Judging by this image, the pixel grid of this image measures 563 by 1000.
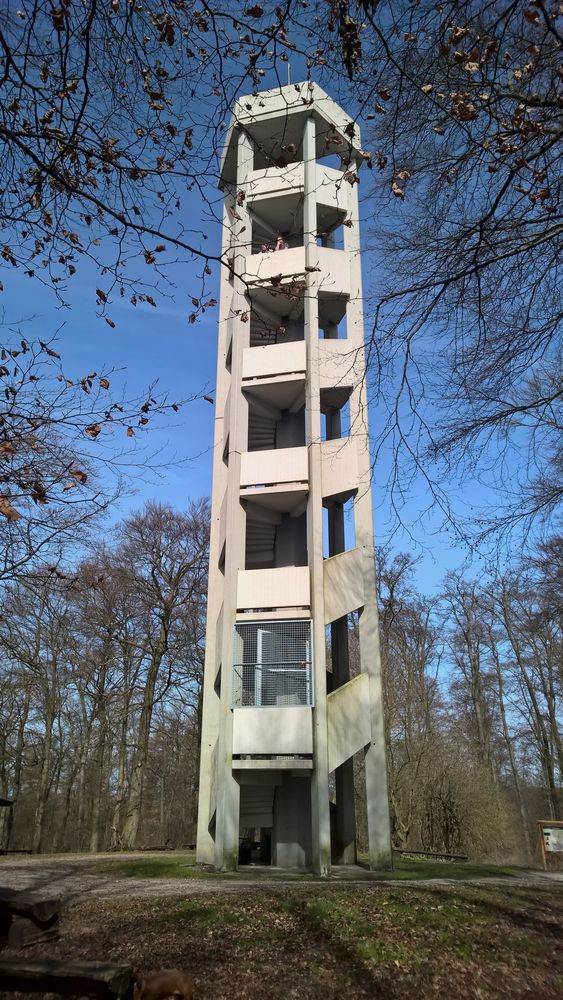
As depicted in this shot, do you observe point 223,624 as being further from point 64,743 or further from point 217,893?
point 64,743

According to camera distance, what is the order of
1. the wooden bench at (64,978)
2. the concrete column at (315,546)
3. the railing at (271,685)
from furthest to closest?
the railing at (271,685), the concrete column at (315,546), the wooden bench at (64,978)


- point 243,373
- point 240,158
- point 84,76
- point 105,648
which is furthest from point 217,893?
point 240,158

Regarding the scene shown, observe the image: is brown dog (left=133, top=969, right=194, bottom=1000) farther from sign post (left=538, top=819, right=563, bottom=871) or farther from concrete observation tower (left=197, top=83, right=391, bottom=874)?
sign post (left=538, top=819, right=563, bottom=871)

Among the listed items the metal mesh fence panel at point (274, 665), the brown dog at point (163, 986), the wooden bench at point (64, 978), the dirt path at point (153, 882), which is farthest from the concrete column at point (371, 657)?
the wooden bench at point (64, 978)

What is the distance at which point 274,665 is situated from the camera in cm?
1433

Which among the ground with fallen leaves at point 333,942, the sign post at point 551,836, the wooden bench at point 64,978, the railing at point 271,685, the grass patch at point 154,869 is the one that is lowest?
the ground with fallen leaves at point 333,942

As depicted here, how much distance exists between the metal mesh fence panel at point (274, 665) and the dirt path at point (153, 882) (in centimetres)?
330

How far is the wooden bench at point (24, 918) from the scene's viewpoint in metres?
5.94

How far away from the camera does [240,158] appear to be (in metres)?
18.0

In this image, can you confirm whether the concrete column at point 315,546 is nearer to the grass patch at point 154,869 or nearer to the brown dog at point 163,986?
the grass patch at point 154,869

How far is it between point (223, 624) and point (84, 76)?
12293 mm

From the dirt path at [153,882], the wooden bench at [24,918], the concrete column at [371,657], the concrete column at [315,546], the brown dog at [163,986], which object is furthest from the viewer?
the concrete column at [371,657]

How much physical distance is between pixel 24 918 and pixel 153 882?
17.5 ft

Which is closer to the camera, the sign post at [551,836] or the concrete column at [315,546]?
the concrete column at [315,546]
